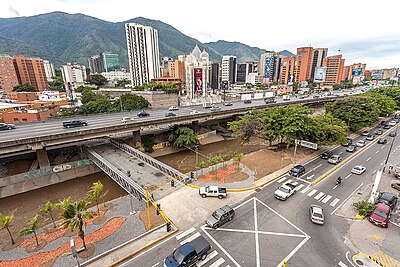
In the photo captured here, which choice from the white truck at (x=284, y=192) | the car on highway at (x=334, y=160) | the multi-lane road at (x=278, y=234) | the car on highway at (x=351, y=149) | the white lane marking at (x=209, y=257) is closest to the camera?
the white lane marking at (x=209, y=257)

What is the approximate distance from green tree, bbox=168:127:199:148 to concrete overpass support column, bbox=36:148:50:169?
82.1 feet

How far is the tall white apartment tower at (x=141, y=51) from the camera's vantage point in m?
165

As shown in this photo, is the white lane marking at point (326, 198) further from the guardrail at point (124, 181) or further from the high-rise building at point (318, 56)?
the high-rise building at point (318, 56)

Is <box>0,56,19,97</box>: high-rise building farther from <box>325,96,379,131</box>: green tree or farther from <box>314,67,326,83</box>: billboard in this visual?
<box>314,67,326,83</box>: billboard

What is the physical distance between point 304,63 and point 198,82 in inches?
4453

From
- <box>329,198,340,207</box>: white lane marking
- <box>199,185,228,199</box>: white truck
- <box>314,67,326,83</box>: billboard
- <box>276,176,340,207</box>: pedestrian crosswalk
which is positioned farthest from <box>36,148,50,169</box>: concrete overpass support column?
<box>314,67,326,83</box>: billboard

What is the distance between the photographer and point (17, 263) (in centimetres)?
1656

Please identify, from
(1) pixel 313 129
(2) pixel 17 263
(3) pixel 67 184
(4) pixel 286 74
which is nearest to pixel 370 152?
(1) pixel 313 129

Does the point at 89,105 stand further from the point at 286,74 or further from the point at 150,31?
the point at 286,74

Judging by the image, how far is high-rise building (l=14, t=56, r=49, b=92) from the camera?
371ft

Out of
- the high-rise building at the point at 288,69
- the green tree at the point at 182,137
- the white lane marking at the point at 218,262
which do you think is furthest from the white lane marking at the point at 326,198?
the high-rise building at the point at 288,69

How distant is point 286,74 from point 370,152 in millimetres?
161249

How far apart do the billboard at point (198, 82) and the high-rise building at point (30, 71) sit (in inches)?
3860

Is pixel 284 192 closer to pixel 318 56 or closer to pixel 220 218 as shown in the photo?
pixel 220 218
